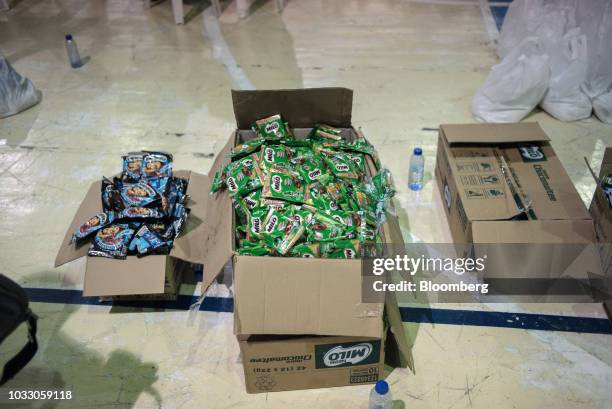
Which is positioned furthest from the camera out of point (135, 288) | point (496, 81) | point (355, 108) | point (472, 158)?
point (355, 108)

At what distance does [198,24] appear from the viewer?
5215mm

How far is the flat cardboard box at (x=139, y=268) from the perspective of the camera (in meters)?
2.44

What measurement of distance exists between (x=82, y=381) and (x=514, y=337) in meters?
1.91

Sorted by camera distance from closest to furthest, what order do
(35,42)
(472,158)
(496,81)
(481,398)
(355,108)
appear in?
(481,398), (472,158), (496,81), (355,108), (35,42)

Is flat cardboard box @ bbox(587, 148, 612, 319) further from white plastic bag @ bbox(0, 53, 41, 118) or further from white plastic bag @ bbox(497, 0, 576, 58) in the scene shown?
white plastic bag @ bbox(0, 53, 41, 118)

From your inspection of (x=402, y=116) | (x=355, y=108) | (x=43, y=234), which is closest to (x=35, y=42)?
(x=43, y=234)

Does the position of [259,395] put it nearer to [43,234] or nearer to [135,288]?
[135,288]

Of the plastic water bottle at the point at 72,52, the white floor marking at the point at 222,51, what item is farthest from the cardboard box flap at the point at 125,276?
the plastic water bottle at the point at 72,52

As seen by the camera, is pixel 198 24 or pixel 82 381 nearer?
pixel 82 381

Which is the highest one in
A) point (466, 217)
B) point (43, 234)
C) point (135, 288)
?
point (466, 217)

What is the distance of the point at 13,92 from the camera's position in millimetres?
3971

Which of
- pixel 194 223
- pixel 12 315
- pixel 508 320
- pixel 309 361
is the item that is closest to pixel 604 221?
pixel 508 320

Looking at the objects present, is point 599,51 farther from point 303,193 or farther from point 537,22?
point 303,193

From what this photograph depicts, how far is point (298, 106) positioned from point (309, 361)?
1328 millimetres
